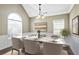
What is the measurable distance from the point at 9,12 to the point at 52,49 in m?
1.22

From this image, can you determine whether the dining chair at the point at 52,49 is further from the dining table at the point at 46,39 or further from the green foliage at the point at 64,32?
the green foliage at the point at 64,32

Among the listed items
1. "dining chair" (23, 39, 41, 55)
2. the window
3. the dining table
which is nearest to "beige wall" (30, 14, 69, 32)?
the window

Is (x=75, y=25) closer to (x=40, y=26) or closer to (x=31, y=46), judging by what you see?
(x=40, y=26)

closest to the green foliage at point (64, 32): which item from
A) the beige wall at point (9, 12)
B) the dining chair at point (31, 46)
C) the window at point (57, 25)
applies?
the window at point (57, 25)

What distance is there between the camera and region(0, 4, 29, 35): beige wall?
171 cm

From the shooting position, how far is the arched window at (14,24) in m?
1.80

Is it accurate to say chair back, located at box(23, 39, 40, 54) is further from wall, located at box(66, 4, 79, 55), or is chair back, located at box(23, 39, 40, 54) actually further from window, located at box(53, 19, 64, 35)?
wall, located at box(66, 4, 79, 55)

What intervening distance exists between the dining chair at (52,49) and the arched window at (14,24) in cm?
68

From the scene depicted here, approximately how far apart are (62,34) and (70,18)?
1.23 feet

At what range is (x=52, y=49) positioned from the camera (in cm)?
177

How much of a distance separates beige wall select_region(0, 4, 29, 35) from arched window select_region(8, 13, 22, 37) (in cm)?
7
